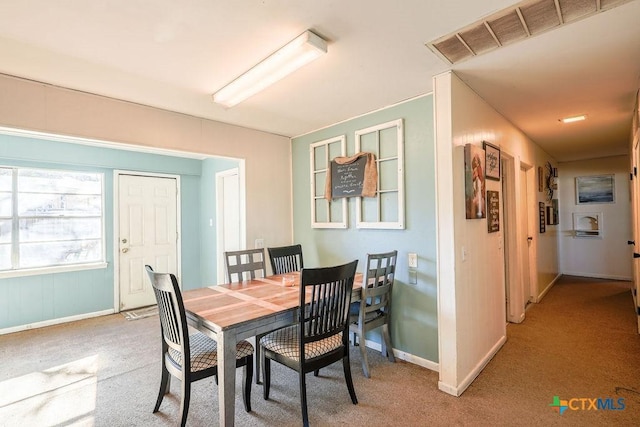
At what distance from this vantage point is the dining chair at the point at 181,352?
1.76 metres

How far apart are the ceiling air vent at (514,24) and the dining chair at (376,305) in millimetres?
1586

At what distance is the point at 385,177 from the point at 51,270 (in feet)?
14.3

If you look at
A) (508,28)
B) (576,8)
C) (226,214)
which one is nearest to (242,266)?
(226,214)

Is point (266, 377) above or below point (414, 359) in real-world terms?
above

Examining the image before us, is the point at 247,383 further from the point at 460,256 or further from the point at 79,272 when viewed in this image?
the point at 79,272

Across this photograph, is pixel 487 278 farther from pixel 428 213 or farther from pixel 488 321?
pixel 428 213

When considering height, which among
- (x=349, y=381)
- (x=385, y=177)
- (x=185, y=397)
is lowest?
(x=349, y=381)

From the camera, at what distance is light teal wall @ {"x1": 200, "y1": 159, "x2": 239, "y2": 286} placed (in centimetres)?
477

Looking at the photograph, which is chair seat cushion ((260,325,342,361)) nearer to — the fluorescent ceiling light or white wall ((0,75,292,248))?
white wall ((0,75,292,248))

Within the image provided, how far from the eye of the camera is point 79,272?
405 centimetres

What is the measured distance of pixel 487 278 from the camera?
2.78 m

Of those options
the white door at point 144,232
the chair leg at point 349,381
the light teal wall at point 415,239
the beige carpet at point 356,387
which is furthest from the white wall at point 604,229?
the white door at point 144,232

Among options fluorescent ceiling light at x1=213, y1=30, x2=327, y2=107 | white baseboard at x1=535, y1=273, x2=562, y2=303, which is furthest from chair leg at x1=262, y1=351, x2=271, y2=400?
white baseboard at x1=535, y1=273, x2=562, y2=303

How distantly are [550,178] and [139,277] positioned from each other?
7.11m
